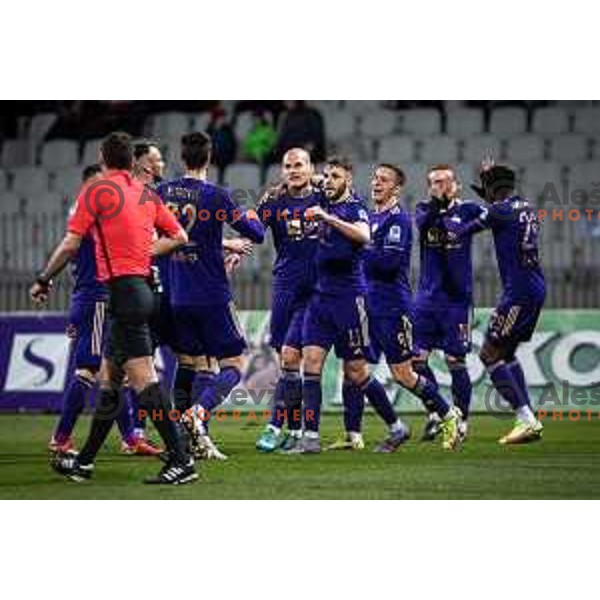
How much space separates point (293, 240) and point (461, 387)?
4.94 ft

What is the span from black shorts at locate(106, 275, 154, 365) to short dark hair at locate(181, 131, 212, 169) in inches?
50.9

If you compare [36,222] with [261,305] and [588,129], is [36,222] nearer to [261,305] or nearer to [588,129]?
[261,305]

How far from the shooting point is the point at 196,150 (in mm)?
8617

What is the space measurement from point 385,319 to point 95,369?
1.96 meters

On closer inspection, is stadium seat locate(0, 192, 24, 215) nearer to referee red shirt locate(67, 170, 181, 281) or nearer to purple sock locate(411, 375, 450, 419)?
purple sock locate(411, 375, 450, 419)

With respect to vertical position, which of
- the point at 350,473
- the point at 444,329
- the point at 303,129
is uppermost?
the point at 303,129

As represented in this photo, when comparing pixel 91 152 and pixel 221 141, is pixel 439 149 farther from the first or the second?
pixel 91 152

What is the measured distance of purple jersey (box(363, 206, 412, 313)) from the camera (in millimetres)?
9992

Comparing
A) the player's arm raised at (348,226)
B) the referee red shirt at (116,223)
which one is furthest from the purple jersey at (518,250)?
the referee red shirt at (116,223)

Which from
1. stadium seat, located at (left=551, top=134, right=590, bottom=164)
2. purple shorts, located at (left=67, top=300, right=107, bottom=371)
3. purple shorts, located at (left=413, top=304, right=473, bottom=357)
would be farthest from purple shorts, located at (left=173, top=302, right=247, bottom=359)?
stadium seat, located at (left=551, top=134, right=590, bottom=164)

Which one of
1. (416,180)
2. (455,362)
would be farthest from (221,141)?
(455,362)

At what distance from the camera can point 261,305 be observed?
1355cm

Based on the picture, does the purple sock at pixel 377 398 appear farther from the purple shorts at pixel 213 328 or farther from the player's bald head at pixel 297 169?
the player's bald head at pixel 297 169

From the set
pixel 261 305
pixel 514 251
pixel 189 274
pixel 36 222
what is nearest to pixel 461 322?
pixel 514 251
